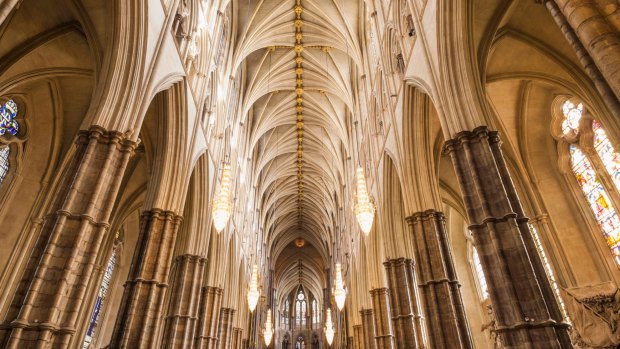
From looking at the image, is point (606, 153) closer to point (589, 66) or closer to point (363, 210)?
point (363, 210)

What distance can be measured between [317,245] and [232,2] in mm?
29911

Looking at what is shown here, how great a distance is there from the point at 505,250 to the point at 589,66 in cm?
307

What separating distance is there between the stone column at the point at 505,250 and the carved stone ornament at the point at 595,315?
720cm

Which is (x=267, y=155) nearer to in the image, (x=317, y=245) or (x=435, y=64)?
(x=317, y=245)

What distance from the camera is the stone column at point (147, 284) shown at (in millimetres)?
8703

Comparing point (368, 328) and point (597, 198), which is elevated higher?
point (597, 198)

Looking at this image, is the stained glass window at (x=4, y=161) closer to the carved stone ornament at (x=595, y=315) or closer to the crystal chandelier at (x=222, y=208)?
the crystal chandelier at (x=222, y=208)

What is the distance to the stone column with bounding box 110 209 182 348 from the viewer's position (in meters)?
8.70

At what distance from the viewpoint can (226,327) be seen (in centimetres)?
1952

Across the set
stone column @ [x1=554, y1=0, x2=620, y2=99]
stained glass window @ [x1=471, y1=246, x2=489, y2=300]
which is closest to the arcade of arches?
stone column @ [x1=554, y1=0, x2=620, y2=99]

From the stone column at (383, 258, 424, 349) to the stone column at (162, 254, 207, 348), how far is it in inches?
263

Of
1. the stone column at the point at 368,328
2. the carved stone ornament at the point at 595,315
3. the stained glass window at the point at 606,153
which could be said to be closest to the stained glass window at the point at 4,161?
the stone column at the point at 368,328

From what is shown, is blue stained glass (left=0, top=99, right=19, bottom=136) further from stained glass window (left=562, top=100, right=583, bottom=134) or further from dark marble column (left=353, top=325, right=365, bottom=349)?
stained glass window (left=562, top=100, right=583, bottom=134)

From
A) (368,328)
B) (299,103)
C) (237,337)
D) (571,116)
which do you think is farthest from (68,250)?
(299,103)
